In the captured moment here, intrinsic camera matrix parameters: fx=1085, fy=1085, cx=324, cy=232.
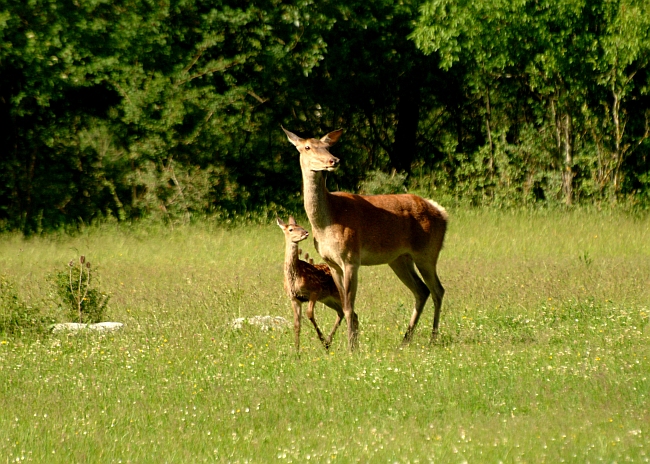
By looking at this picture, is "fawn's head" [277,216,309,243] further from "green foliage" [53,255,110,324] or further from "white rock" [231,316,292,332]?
"green foliage" [53,255,110,324]

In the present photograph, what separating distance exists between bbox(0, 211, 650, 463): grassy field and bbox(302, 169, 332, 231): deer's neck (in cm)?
109

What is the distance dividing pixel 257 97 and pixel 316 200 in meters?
12.6

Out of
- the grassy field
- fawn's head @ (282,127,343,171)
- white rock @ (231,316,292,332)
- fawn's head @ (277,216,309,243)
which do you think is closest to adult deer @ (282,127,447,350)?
fawn's head @ (282,127,343,171)

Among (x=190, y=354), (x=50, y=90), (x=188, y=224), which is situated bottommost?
(x=188, y=224)

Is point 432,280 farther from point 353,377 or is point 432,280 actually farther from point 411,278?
point 353,377

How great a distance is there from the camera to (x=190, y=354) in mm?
8984

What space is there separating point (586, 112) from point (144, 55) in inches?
341

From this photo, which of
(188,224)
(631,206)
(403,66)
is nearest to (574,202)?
(631,206)

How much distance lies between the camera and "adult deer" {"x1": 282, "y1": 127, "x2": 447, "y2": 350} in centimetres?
948

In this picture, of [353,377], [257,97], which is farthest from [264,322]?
[257,97]

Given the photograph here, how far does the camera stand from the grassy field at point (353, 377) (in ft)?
20.4

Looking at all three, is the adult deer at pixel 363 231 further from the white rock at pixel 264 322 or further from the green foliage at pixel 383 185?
the green foliage at pixel 383 185

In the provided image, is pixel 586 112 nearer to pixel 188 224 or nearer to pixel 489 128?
pixel 489 128

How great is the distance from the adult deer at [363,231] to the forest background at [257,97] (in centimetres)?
939
